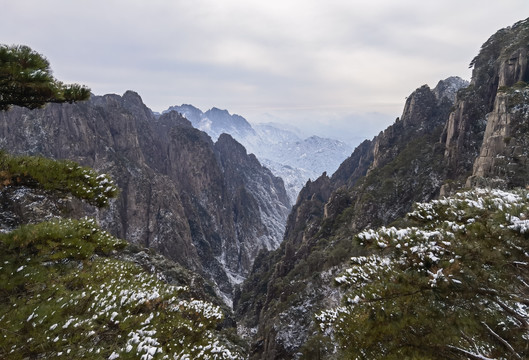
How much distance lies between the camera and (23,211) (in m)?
18.8

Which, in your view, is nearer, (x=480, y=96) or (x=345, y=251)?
(x=345, y=251)

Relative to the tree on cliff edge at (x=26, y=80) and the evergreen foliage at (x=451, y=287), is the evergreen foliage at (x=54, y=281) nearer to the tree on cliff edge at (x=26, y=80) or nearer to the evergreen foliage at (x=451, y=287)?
the tree on cliff edge at (x=26, y=80)

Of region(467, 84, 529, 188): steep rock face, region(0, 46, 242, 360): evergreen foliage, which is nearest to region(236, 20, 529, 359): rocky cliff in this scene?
region(467, 84, 529, 188): steep rock face

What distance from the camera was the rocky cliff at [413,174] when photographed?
38.1 meters

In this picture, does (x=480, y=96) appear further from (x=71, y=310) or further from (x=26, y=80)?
(x=71, y=310)

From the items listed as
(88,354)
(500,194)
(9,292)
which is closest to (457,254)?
(500,194)

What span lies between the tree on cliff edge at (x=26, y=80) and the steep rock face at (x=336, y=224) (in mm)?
32346

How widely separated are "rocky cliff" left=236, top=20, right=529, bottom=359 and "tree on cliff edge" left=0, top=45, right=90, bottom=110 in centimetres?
1470

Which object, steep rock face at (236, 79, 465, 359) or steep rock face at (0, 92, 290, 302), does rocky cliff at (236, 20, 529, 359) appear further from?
steep rock face at (0, 92, 290, 302)

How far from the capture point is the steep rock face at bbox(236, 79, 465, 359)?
40844 mm

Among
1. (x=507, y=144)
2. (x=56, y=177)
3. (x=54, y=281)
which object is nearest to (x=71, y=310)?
(x=54, y=281)

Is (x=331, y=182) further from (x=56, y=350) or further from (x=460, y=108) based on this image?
(x=56, y=350)

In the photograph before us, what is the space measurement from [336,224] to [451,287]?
77213mm

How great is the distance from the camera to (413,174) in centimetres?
6762
